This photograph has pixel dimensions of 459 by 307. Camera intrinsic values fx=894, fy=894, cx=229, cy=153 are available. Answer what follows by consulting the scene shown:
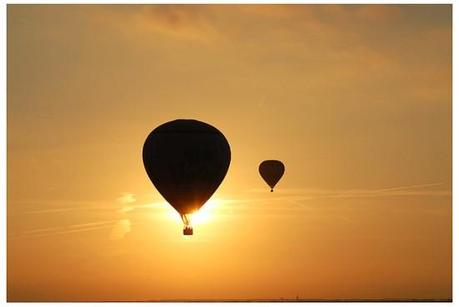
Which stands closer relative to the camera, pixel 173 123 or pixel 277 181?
pixel 173 123

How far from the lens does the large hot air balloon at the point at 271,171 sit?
2913 inches

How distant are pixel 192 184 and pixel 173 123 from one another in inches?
145

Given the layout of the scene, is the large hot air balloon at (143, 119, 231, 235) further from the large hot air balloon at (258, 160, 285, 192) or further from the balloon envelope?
the large hot air balloon at (258, 160, 285, 192)

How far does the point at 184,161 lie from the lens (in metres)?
50.8

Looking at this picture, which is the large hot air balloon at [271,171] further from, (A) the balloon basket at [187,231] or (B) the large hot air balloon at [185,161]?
(A) the balloon basket at [187,231]

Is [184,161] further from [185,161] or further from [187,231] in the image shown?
[187,231]

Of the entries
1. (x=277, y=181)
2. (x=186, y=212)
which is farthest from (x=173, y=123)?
(x=277, y=181)

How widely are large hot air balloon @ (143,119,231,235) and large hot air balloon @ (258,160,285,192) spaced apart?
2270 centimetres

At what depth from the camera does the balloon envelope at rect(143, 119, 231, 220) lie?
50719 mm

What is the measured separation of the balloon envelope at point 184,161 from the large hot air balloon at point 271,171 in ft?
74.5

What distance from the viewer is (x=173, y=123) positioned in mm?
51344

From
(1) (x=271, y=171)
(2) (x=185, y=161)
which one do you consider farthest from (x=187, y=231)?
(1) (x=271, y=171)

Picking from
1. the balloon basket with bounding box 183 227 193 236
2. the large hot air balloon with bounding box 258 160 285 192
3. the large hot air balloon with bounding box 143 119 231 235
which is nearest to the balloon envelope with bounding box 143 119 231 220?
the large hot air balloon with bounding box 143 119 231 235

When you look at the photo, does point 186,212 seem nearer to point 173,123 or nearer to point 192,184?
point 192,184
